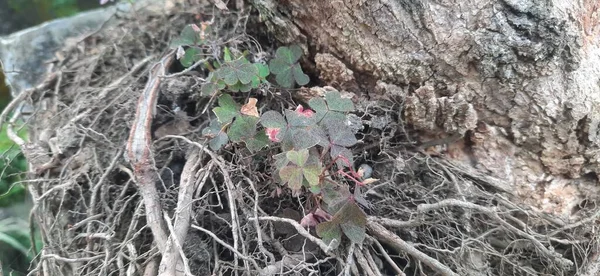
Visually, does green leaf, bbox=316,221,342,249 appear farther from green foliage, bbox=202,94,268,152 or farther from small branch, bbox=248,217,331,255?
green foliage, bbox=202,94,268,152

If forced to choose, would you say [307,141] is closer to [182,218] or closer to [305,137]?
[305,137]

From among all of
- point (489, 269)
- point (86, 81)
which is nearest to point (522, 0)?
point (489, 269)

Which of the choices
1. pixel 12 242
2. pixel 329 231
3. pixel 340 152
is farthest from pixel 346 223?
pixel 12 242

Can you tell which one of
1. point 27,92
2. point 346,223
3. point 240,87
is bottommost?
point 27,92

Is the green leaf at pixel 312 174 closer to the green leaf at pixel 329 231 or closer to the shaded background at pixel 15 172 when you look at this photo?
the green leaf at pixel 329 231

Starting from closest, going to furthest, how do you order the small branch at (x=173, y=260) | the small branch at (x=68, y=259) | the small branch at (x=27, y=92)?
the small branch at (x=173, y=260)
the small branch at (x=68, y=259)
the small branch at (x=27, y=92)

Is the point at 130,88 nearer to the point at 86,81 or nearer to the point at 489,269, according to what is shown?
the point at 86,81

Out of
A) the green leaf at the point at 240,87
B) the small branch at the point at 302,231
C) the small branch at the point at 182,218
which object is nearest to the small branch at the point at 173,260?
the small branch at the point at 182,218
